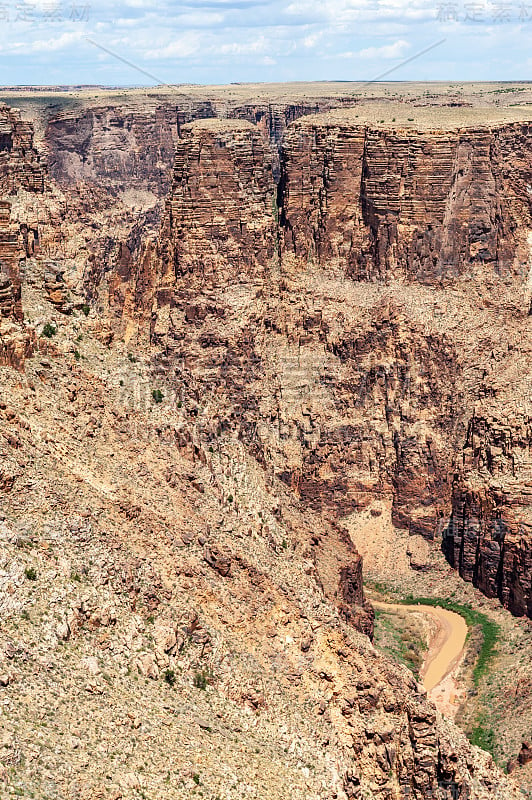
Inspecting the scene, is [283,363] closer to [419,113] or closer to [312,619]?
[419,113]

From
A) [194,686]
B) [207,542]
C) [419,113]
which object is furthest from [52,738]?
[419,113]

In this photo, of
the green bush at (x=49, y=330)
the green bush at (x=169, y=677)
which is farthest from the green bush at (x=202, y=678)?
the green bush at (x=49, y=330)

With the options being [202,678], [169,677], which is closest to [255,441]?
[202,678]

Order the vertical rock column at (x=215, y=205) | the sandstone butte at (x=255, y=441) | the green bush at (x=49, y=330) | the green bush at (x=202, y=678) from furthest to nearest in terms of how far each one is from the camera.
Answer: the vertical rock column at (x=215, y=205), the green bush at (x=49, y=330), the green bush at (x=202, y=678), the sandstone butte at (x=255, y=441)

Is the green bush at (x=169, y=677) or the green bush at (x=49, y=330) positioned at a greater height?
the green bush at (x=49, y=330)

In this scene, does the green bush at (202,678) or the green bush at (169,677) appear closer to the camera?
the green bush at (169,677)

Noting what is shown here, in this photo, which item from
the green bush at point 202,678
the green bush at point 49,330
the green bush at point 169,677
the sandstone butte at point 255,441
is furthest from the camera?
the green bush at point 49,330

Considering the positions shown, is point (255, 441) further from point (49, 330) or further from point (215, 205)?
point (49, 330)

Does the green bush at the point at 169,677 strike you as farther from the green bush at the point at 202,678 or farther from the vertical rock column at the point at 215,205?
the vertical rock column at the point at 215,205
